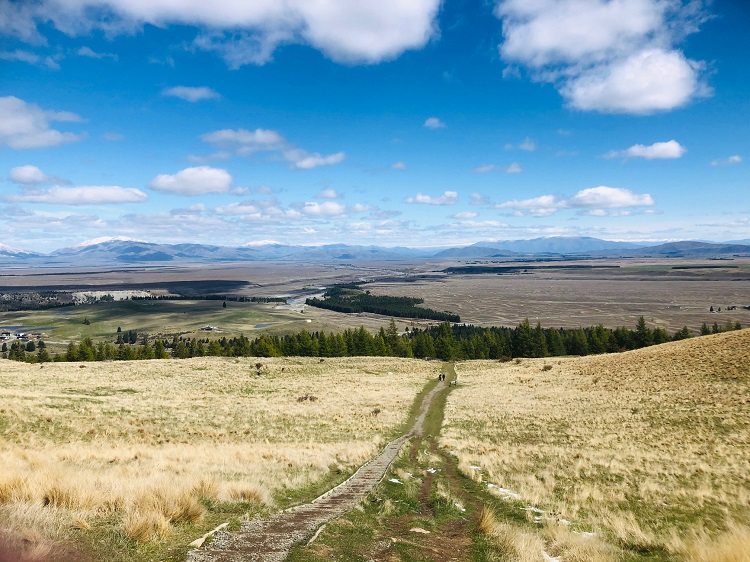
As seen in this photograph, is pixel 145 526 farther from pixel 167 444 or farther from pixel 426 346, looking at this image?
pixel 426 346

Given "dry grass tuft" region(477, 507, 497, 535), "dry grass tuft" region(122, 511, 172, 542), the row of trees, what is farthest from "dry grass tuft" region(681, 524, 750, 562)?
the row of trees

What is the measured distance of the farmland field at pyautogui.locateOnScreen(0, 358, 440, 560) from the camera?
8.23 meters

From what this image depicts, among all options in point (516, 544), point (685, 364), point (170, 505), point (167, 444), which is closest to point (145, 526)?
point (170, 505)

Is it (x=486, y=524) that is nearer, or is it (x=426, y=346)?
(x=486, y=524)

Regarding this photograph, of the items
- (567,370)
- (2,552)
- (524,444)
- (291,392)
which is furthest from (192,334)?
(2,552)

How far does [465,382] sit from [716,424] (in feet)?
110

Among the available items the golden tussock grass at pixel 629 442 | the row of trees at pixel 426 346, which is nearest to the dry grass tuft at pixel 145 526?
the golden tussock grass at pixel 629 442

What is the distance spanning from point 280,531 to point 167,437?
17.5 m

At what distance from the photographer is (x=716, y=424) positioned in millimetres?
25031

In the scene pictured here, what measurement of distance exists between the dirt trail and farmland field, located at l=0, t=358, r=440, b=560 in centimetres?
67

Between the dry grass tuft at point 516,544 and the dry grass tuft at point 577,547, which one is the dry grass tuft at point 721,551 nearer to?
the dry grass tuft at point 577,547

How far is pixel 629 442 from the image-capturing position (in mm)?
24047

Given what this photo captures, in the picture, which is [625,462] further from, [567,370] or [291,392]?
[567,370]

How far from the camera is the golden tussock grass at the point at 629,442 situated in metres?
13.7
